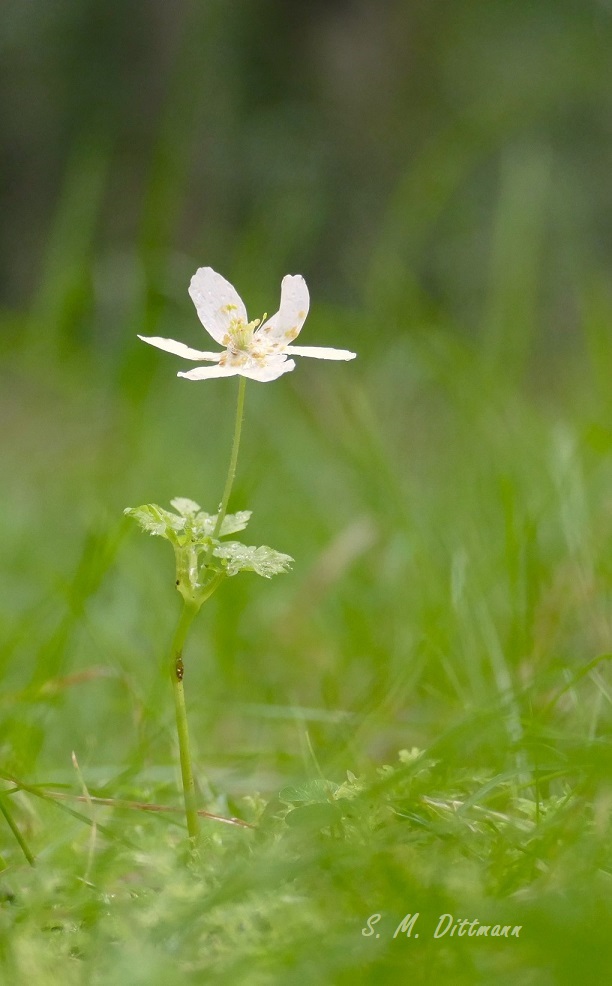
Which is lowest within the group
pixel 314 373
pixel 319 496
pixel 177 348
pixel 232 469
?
pixel 319 496

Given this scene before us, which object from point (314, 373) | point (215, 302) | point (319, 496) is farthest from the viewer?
point (314, 373)

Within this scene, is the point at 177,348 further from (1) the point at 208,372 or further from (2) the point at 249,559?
(2) the point at 249,559

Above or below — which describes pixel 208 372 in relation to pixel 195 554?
above

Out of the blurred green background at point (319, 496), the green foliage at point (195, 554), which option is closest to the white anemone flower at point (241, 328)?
the green foliage at point (195, 554)

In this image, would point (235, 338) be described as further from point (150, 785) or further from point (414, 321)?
point (414, 321)

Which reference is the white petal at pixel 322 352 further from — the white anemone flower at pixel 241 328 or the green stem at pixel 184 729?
the green stem at pixel 184 729

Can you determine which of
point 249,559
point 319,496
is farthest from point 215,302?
point 319,496
